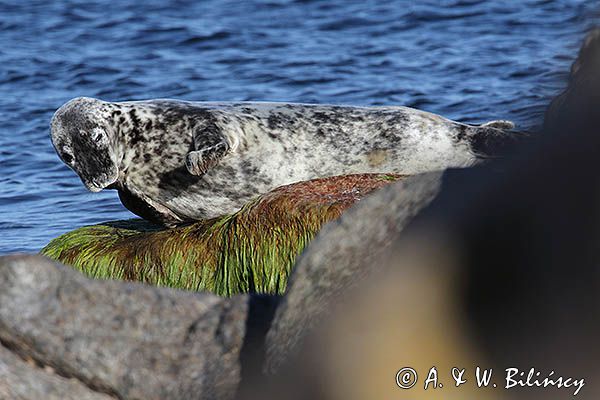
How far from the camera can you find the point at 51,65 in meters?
14.1

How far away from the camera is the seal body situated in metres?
6.68

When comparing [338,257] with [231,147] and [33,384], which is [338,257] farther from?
[231,147]

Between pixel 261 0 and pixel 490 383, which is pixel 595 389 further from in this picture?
pixel 261 0

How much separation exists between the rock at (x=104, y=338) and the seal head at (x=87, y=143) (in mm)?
3267

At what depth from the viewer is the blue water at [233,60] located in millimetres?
10336

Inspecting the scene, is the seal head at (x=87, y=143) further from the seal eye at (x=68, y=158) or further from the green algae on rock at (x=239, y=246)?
the green algae on rock at (x=239, y=246)

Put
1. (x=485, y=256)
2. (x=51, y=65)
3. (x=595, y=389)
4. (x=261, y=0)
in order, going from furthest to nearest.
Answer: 1. (x=261, y=0)
2. (x=51, y=65)
3. (x=485, y=256)
4. (x=595, y=389)

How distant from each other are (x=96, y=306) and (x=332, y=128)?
352 cm

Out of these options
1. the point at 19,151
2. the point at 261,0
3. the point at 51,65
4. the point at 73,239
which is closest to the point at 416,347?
the point at 73,239

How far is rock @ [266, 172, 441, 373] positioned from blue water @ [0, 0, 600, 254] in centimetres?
522

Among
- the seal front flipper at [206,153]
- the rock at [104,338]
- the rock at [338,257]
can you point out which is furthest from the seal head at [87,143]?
the rock at [338,257]

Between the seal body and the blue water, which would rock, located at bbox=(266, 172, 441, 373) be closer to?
the seal body

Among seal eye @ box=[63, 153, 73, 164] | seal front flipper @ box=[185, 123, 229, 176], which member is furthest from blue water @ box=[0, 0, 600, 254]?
seal front flipper @ box=[185, 123, 229, 176]

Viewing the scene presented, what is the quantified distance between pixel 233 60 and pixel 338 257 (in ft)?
34.5
